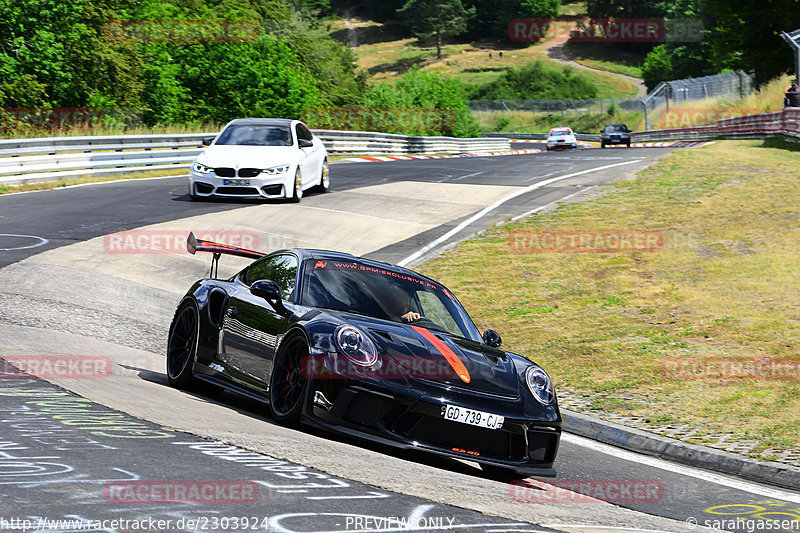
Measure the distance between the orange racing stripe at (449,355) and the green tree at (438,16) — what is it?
136 m

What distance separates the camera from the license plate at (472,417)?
258 inches

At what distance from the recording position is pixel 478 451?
6.68 metres

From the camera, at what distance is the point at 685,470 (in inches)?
303

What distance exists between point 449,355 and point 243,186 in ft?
44.8

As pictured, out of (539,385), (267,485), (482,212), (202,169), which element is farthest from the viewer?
(482,212)

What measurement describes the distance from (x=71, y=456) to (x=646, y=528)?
2.99m

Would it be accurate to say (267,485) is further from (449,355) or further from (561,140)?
(561,140)

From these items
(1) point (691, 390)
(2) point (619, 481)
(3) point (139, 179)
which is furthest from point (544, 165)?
Result: (2) point (619, 481)

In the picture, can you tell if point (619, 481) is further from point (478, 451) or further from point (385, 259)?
point (385, 259)

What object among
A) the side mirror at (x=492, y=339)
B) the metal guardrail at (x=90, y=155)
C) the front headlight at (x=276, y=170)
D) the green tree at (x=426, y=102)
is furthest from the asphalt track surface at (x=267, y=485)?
the green tree at (x=426, y=102)

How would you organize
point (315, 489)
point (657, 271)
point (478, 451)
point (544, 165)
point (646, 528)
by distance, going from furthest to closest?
point (544, 165)
point (657, 271)
point (478, 451)
point (646, 528)
point (315, 489)

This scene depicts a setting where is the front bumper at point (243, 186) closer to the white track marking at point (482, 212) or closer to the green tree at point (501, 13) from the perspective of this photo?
the white track marking at point (482, 212)

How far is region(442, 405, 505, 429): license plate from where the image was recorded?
6551 mm

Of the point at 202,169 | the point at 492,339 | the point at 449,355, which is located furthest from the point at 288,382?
the point at 202,169
